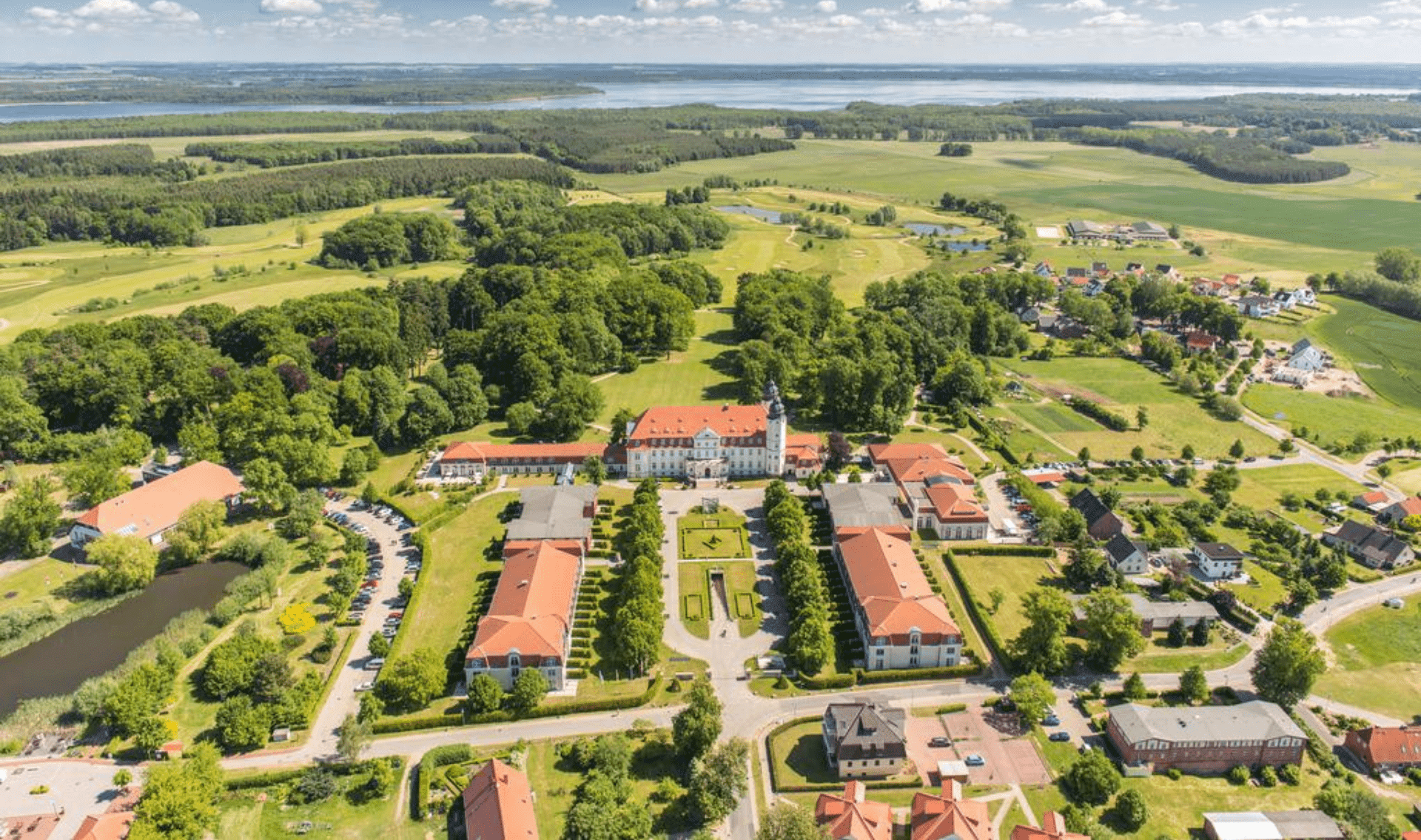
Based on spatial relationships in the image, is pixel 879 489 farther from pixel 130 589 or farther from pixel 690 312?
pixel 130 589

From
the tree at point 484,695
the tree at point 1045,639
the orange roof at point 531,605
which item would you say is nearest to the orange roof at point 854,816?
the tree at point 1045,639

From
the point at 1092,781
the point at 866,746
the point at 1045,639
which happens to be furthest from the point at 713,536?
the point at 1092,781

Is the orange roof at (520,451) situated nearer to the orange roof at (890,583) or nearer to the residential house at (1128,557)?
the orange roof at (890,583)

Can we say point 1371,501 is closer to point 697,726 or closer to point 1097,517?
point 1097,517

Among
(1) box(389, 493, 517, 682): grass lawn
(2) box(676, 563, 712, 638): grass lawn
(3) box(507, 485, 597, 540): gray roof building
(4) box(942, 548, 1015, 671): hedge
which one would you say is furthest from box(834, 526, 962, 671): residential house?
(1) box(389, 493, 517, 682): grass lawn

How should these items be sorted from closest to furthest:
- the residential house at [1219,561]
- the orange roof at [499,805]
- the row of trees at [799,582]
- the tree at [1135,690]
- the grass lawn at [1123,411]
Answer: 1. the orange roof at [499,805]
2. the tree at [1135,690]
3. the row of trees at [799,582]
4. the residential house at [1219,561]
5. the grass lawn at [1123,411]

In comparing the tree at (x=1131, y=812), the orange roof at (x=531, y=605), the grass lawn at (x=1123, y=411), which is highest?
the grass lawn at (x=1123, y=411)
